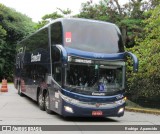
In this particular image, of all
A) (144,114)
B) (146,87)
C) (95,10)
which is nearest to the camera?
(144,114)

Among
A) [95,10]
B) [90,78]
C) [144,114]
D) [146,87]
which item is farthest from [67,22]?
[95,10]

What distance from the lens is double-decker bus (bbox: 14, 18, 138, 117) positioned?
44.7ft

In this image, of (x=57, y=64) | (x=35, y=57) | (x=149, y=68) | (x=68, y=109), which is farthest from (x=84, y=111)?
(x=149, y=68)

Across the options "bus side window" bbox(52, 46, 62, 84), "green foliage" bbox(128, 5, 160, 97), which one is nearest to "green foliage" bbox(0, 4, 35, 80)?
"green foliage" bbox(128, 5, 160, 97)

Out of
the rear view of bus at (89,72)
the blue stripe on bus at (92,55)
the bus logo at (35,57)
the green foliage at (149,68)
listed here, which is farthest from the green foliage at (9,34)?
the blue stripe on bus at (92,55)

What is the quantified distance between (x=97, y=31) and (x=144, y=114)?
5.26 m

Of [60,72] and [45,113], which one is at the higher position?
[60,72]

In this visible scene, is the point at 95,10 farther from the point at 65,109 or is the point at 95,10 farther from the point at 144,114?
the point at 65,109

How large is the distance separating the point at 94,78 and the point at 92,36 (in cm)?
164

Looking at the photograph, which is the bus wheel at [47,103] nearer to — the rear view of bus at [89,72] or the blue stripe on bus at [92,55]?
the rear view of bus at [89,72]

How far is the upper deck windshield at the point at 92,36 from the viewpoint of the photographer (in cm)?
1407

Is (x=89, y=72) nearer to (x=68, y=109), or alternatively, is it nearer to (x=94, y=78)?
(x=94, y=78)

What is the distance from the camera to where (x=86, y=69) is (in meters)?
13.9

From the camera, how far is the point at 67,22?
47.6ft
